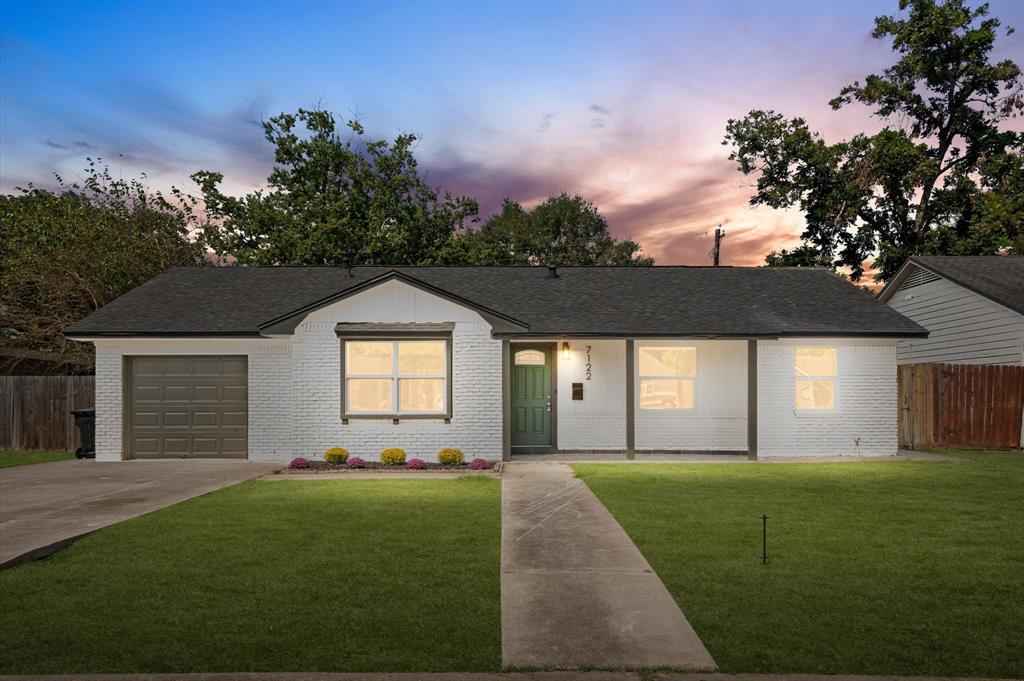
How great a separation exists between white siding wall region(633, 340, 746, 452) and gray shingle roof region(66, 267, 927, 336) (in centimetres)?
101

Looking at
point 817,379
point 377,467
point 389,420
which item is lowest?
point 377,467

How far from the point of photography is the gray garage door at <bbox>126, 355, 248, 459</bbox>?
16453 millimetres

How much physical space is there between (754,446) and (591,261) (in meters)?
42.2

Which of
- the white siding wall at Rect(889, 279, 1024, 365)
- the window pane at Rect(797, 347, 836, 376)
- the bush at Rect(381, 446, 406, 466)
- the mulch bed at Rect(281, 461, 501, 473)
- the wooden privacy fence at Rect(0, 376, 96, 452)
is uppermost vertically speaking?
the white siding wall at Rect(889, 279, 1024, 365)

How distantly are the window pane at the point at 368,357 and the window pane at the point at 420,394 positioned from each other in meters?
0.54

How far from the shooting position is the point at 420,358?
51.4 feet

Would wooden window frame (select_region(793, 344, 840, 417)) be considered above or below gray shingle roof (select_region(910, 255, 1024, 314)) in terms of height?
below

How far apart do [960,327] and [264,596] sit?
21595 millimetres

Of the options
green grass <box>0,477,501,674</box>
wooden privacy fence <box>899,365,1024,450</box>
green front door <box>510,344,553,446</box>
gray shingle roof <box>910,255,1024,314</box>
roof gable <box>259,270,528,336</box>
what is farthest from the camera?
gray shingle roof <box>910,255,1024,314</box>

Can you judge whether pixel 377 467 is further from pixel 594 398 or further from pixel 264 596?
pixel 264 596

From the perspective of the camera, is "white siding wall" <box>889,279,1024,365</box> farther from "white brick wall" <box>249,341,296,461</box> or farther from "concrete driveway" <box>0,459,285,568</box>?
"concrete driveway" <box>0,459,285,568</box>

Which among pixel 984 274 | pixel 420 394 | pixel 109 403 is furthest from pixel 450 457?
pixel 984 274

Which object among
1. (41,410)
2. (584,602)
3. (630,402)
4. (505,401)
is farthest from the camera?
(41,410)

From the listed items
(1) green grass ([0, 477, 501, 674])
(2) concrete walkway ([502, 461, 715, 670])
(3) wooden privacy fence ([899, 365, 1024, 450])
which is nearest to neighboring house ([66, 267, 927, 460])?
(3) wooden privacy fence ([899, 365, 1024, 450])
